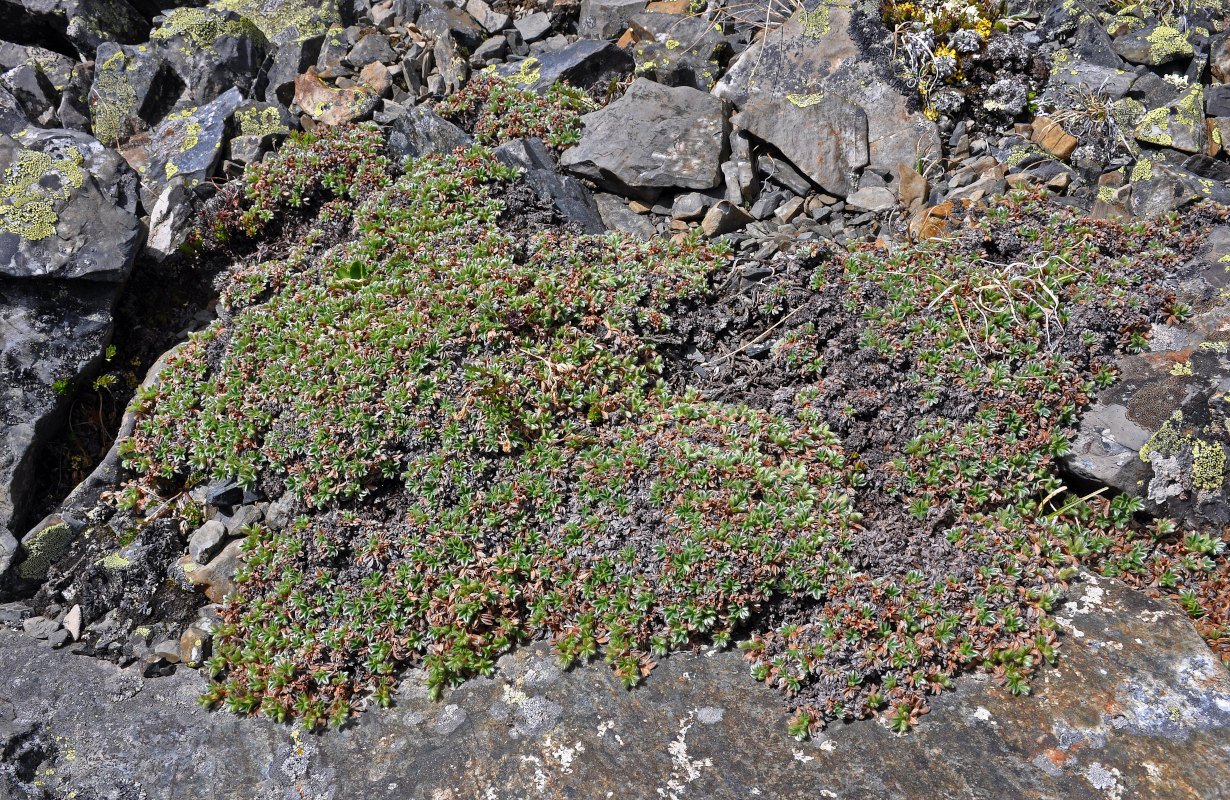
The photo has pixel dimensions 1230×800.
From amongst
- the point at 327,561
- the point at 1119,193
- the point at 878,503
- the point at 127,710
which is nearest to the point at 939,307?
the point at 878,503

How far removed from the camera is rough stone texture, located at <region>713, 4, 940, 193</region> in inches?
270

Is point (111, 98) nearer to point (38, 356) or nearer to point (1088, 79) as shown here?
point (38, 356)

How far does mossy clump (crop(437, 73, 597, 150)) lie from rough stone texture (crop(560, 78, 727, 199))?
301 mm

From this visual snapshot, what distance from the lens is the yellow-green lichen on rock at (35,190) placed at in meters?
5.93

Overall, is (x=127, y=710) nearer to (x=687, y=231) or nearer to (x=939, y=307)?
(x=687, y=231)

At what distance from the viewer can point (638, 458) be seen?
189 inches

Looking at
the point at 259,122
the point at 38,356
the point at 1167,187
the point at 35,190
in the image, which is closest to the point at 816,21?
the point at 1167,187

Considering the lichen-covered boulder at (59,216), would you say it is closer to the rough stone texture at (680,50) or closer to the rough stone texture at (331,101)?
the rough stone texture at (331,101)

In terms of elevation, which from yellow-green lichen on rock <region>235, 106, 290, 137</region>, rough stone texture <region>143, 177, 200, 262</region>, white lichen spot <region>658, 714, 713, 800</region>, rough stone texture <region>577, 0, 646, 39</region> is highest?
rough stone texture <region>577, 0, 646, 39</region>

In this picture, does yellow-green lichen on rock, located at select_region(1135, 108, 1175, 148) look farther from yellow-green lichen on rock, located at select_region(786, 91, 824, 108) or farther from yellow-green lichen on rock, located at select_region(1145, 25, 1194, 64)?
yellow-green lichen on rock, located at select_region(786, 91, 824, 108)

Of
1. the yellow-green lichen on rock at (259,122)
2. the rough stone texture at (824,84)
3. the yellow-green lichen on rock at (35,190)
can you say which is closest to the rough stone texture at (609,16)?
the rough stone texture at (824,84)

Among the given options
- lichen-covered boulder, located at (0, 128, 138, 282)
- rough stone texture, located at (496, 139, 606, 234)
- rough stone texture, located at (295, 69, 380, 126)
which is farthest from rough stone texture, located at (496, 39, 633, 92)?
lichen-covered boulder, located at (0, 128, 138, 282)

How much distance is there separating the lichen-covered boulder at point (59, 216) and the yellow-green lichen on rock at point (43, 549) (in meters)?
1.98

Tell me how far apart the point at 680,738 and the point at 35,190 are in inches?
250
